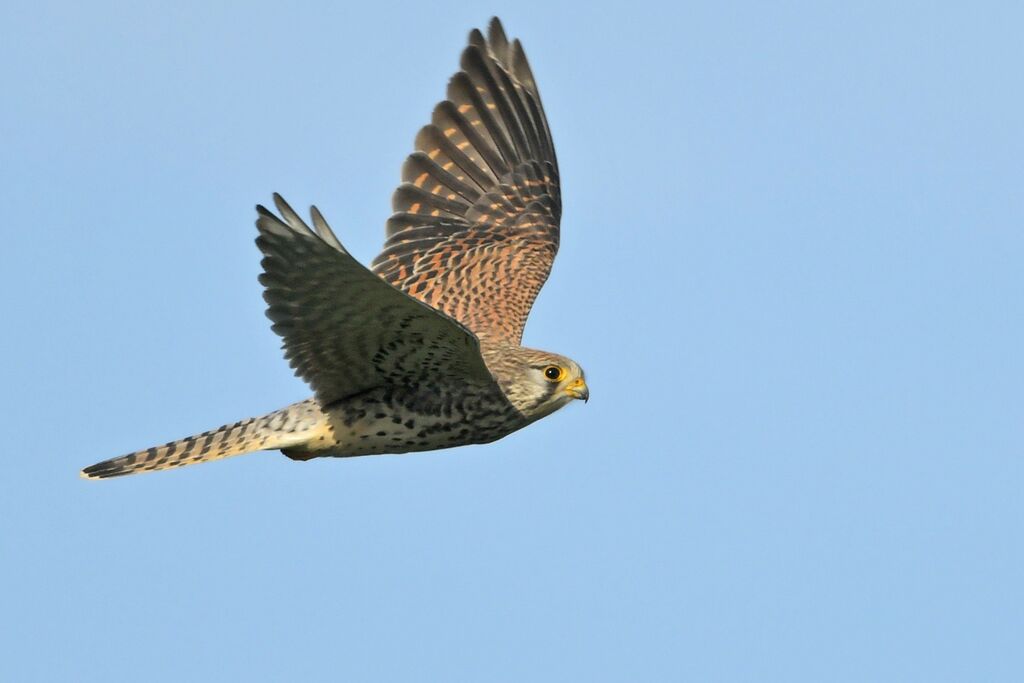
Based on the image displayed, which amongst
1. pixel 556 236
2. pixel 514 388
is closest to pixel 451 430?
pixel 514 388

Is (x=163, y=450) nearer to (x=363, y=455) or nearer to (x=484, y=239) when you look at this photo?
(x=363, y=455)

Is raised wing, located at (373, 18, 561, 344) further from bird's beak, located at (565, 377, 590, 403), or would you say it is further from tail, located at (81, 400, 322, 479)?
tail, located at (81, 400, 322, 479)

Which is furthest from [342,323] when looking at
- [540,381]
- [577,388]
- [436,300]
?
[436,300]

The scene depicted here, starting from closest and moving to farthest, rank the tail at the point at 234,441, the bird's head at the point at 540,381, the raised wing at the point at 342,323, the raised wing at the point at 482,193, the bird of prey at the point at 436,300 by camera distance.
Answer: the raised wing at the point at 342,323
the bird of prey at the point at 436,300
the tail at the point at 234,441
the bird's head at the point at 540,381
the raised wing at the point at 482,193

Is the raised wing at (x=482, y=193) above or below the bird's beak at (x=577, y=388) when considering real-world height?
above

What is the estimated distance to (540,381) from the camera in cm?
1009

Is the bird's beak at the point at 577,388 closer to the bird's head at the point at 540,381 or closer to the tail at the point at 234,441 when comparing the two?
the bird's head at the point at 540,381

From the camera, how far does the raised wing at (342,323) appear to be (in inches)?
328

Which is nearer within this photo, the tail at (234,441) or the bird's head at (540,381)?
the tail at (234,441)

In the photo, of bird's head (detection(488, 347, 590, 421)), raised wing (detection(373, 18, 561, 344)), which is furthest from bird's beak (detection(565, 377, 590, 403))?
raised wing (detection(373, 18, 561, 344))

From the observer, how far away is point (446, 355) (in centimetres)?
946

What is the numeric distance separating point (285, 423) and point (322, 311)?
1.18m

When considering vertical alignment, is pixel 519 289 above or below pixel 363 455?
above

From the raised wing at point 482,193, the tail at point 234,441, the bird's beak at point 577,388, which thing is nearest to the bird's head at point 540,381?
the bird's beak at point 577,388
